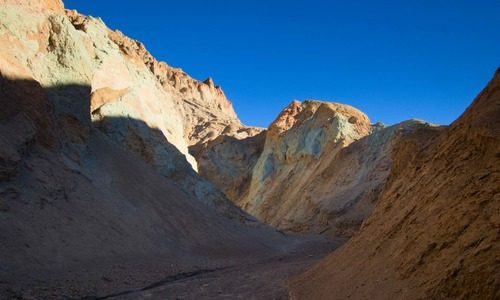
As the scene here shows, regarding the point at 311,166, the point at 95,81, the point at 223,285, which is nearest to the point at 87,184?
the point at 223,285

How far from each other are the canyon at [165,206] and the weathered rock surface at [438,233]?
0.10 feet

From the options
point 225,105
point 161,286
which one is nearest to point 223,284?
point 161,286

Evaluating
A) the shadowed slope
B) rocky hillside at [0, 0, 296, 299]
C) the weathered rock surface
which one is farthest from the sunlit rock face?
the weathered rock surface

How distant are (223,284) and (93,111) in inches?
647

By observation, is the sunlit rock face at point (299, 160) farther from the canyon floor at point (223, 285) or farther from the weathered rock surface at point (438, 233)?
the weathered rock surface at point (438, 233)

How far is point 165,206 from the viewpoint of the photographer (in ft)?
71.4

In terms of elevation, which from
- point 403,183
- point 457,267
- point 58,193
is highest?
point 58,193

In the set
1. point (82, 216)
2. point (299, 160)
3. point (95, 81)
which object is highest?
point (95, 81)

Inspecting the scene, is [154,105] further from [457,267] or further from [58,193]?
[457,267]

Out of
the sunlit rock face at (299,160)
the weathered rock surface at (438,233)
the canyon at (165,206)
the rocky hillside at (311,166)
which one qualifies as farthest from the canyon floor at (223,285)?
the sunlit rock face at (299,160)

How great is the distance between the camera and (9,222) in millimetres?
12078

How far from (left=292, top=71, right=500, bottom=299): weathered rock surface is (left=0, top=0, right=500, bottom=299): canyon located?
32 mm

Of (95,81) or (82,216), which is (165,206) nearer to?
(82,216)

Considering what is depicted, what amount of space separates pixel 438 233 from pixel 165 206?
636 inches
